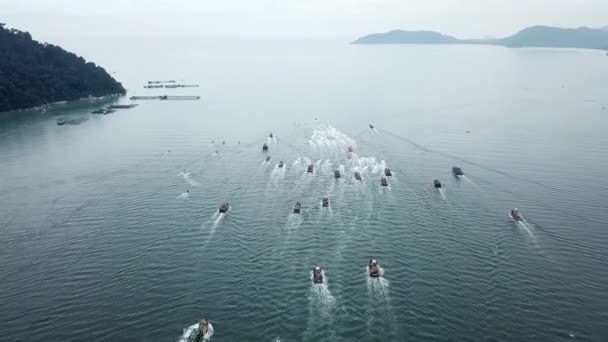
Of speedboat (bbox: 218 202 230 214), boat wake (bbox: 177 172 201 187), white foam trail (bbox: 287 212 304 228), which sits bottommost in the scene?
white foam trail (bbox: 287 212 304 228)

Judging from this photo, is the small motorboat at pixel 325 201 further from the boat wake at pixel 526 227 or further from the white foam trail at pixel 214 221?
the boat wake at pixel 526 227

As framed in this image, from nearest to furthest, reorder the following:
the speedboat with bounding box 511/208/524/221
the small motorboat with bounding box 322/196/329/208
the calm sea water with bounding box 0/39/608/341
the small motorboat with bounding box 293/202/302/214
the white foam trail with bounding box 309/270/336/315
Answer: the calm sea water with bounding box 0/39/608/341 → the white foam trail with bounding box 309/270/336/315 → the speedboat with bounding box 511/208/524/221 → the small motorboat with bounding box 293/202/302/214 → the small motorboat with bounding box 322/196/329/208

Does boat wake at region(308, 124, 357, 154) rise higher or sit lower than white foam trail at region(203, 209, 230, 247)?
higher

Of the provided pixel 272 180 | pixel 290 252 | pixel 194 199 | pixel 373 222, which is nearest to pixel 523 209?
pixel 373 222

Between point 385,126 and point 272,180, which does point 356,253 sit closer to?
point 272,180

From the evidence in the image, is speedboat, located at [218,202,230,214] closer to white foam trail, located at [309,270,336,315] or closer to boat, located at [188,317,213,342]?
white foam trail, located at [309,270,336,315]

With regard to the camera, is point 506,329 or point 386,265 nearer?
point 506,329

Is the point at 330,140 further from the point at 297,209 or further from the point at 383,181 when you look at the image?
the point at 297,209

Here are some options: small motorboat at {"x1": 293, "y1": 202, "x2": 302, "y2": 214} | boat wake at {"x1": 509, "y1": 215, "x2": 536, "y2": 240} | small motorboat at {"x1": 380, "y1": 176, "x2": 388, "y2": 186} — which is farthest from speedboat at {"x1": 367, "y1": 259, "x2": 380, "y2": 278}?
small motorboat at {"x1": 380, "y1": 176, "x2": 388, "y2": 186}

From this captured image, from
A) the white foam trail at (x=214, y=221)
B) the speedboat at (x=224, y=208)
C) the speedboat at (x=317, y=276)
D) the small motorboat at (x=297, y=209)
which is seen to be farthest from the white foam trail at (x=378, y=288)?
the speedboat at (x=224, y=208)
